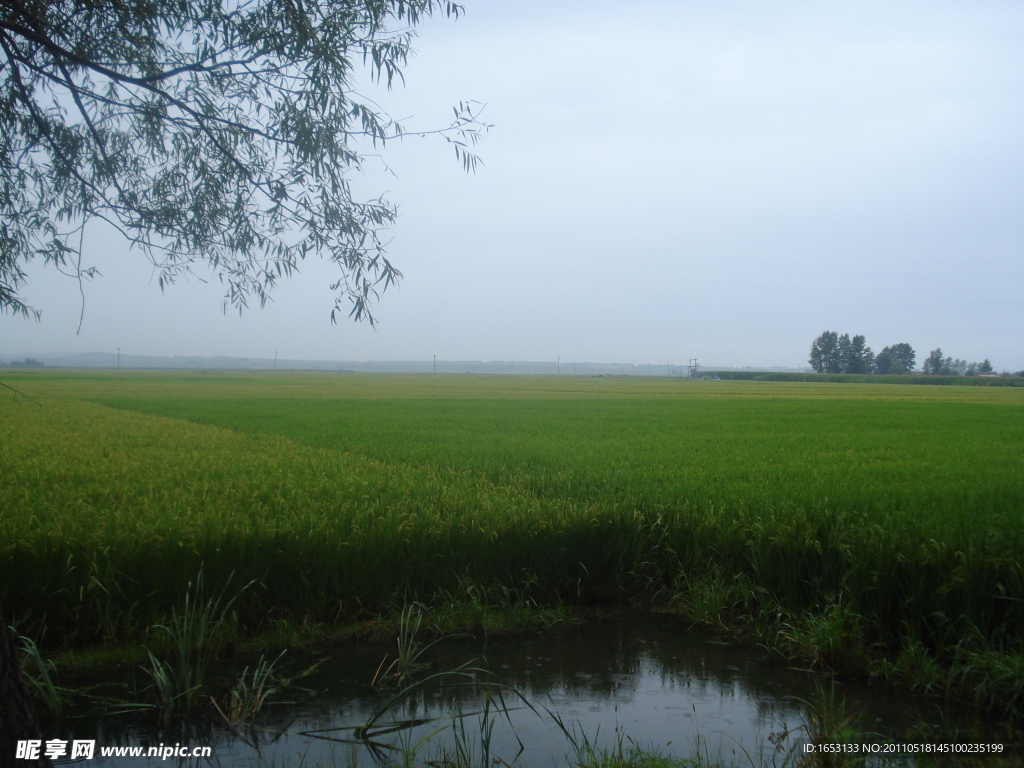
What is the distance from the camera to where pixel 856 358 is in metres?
94.3

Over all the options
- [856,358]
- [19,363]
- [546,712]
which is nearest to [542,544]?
[546,712]

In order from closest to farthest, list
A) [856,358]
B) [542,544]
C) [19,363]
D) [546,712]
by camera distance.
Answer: [546,712]
[542,544]
[19,363]
[856,358]

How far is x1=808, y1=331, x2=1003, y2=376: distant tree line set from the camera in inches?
3732

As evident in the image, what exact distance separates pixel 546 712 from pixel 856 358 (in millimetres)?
104216

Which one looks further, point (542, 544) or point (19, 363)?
point (19, 363)

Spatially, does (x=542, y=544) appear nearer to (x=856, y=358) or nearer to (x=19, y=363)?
(x=19, y=363)

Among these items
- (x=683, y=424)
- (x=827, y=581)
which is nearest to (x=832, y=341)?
(x=683, y=424)

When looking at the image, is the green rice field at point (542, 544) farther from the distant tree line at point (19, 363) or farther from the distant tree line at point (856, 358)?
the distant tree line at point (856, 358)

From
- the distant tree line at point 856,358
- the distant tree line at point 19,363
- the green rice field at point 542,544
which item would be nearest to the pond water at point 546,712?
the green rice field at point 542,544

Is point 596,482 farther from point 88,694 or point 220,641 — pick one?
point 88,694

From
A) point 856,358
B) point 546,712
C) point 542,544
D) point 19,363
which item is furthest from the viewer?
point 856,358

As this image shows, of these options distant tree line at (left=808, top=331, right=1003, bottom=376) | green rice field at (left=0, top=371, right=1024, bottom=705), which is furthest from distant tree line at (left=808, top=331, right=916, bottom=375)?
green rice field at (left=0, top=371, right=1024, bottom=705)

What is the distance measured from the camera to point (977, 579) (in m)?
4.83

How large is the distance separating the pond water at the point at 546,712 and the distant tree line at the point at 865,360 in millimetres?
102562
